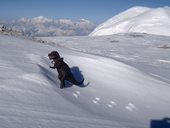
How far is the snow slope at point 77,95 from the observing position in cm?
437

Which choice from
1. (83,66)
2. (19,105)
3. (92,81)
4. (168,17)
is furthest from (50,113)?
(168,17)

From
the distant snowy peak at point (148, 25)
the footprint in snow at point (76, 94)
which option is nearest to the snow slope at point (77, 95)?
the footprint in snow at point (76, 94)

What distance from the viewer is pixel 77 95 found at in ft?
20.9

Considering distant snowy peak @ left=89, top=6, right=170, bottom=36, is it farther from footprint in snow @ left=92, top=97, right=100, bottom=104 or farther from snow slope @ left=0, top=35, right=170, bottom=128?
footprint in snow @ left=92, top=97, right=100, bottom=104

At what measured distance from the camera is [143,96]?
7.51 meters

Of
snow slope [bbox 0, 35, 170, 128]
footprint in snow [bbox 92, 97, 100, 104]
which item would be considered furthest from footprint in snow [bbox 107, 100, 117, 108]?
footprint in snow [bbox 92, 97, 100, 104]

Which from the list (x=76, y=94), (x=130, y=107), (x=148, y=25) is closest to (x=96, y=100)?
(x=76, y=94)

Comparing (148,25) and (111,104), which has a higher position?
(148,25)

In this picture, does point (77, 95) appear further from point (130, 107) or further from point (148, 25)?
point (148, 25)

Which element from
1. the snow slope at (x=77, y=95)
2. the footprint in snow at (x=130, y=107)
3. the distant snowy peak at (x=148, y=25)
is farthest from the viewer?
the distant snowy peak at (x=148, y=25)

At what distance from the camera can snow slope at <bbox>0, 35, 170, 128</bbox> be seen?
172 inches

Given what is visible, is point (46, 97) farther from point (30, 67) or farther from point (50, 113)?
point (30, 67)

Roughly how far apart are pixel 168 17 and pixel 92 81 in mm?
46808

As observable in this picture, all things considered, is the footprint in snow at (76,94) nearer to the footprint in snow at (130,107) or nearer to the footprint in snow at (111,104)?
the footprint in snow at (111,104)
